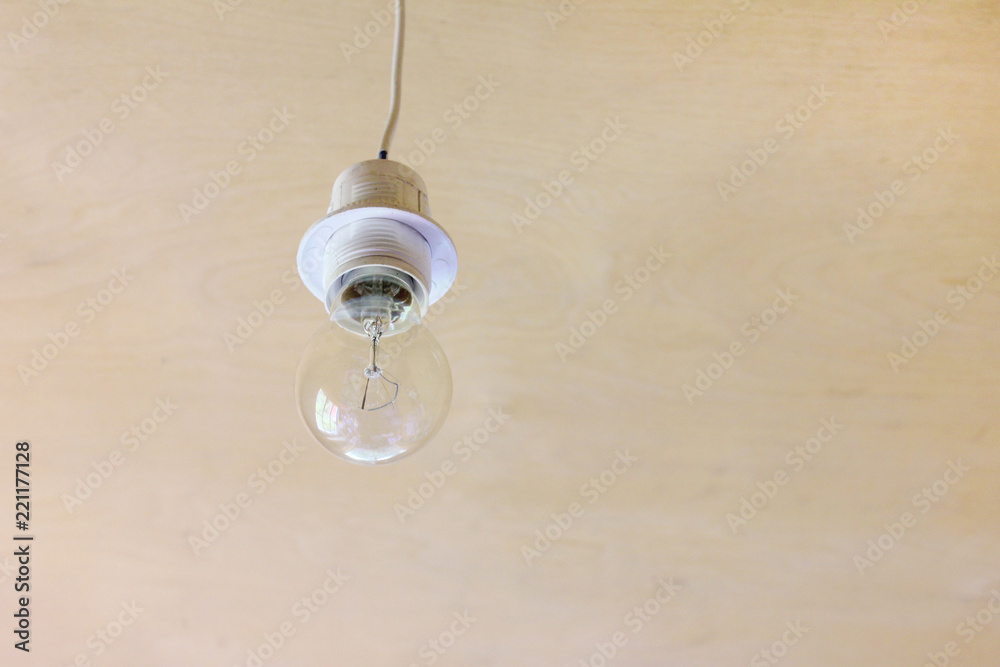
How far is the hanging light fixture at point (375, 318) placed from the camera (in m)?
0.42

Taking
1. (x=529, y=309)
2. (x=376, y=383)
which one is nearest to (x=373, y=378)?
(x=376, y=383)

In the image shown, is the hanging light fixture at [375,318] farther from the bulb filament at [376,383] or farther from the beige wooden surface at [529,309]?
the beige wooden surface at [529,309]

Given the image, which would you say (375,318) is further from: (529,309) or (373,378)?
(529,309)

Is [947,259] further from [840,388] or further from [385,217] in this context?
[385,217]

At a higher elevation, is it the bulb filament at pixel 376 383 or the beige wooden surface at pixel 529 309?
the beige wooden surface at pixel 529 309

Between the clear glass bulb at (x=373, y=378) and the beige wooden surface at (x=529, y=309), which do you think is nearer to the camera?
the clear glass bulb at (x=373, y=378)


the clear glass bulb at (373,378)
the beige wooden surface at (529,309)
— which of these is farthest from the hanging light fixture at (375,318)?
the beige wooden surface at (529,309)

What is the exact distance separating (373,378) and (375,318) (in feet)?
0.13

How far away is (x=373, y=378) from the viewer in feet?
1.47

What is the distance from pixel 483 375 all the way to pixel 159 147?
15.6 inches

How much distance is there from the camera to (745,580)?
76 centimetres

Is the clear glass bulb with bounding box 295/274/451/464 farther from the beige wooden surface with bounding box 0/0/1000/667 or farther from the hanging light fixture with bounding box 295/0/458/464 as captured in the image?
the beige wooden surface with bounding box 0/0/1000/667

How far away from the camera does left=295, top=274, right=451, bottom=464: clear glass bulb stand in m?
0.43

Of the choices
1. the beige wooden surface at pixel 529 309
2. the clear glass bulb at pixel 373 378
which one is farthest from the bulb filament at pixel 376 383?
the beige wooden surface at pixel 529 309
